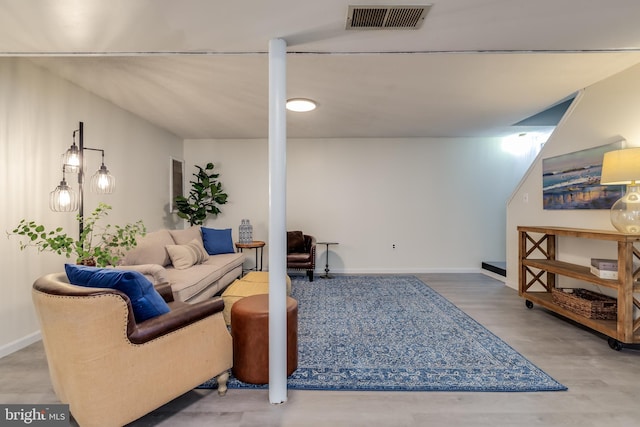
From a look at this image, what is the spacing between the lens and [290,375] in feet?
6.81

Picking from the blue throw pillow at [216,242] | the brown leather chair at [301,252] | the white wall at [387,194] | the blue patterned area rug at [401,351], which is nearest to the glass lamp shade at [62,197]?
the blue patterned area rug at [401,351]

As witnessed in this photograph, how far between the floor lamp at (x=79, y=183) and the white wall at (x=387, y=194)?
2.51 metres

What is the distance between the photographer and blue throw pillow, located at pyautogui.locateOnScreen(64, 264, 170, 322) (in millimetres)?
1528

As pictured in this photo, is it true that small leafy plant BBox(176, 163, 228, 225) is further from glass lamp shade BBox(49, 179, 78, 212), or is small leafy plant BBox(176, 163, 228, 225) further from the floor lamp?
glass lamp shade BBox(49, 179, 78, 212)

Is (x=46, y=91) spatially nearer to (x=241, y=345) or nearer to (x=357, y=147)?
(x=241, y=345)

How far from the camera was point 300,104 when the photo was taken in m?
3.62

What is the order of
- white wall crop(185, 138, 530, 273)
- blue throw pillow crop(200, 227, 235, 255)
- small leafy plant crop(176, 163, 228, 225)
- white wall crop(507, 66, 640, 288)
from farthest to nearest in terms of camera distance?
white wall crop(185, 138, 530, 273)
small leafy plant crop(176, 163, 228, 225)
blue throw pillow crop(200, 227, 235, 255)
white wall crop(507, 66, 640, 288)

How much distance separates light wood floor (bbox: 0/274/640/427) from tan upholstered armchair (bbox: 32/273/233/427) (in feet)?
0.93

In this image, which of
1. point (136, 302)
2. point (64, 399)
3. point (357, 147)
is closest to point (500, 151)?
point (357, 147)

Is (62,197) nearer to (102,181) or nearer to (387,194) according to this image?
(102,181)

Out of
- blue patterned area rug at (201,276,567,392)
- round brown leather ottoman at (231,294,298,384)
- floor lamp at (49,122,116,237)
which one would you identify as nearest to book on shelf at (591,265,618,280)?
blue patterned area rug at (201,276,567,392)

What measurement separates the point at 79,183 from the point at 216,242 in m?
1.91

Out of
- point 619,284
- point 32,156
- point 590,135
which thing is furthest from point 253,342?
point 590,135

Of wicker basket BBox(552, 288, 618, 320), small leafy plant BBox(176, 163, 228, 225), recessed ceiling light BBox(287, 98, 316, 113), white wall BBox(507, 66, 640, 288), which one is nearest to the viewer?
wicker basket BBox(552, 288, 618, 320)
